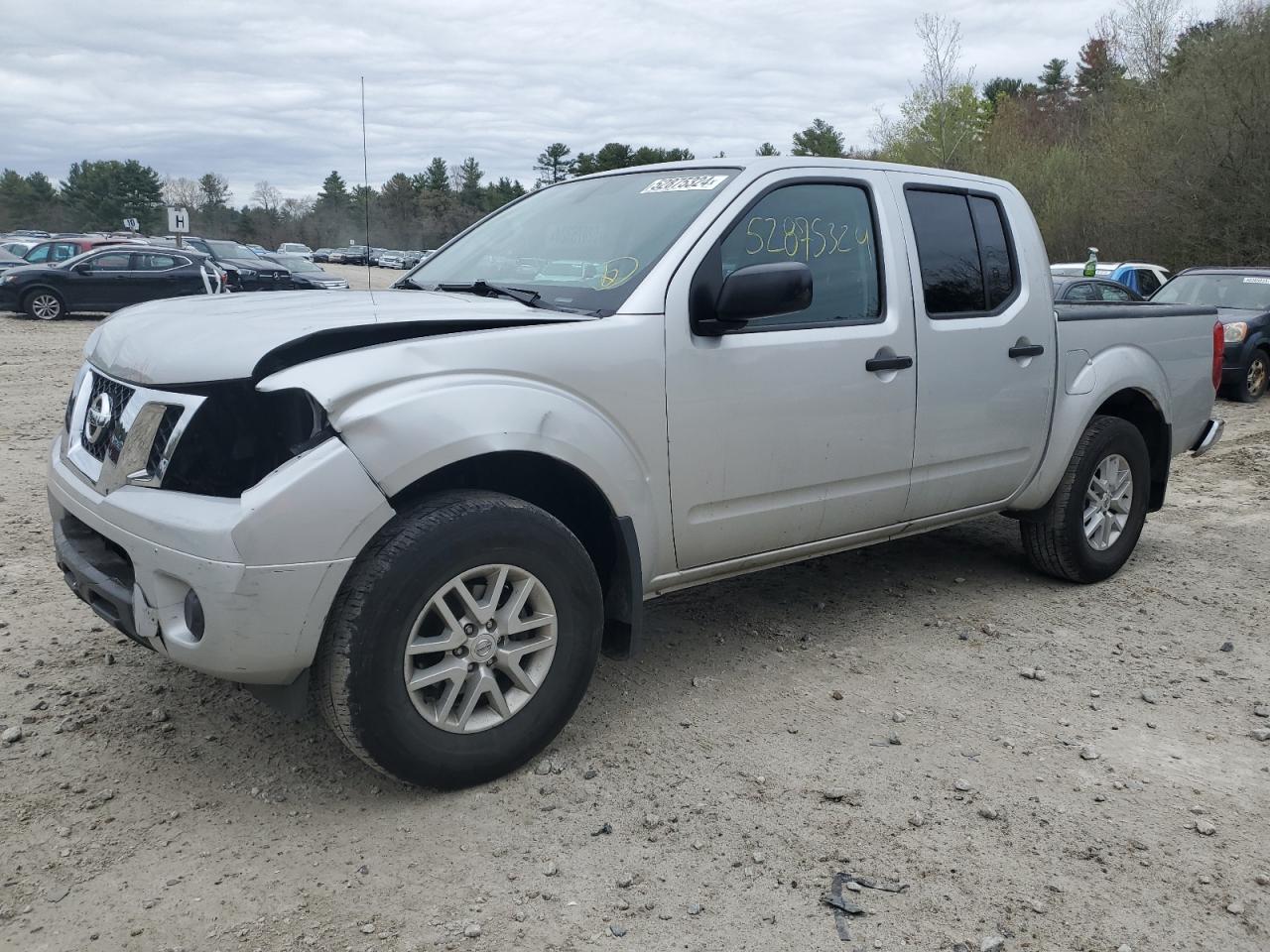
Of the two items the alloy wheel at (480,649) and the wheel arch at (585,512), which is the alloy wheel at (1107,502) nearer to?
the wheel arch at (585,512)

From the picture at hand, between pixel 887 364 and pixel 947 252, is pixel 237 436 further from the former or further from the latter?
pixel 947 252

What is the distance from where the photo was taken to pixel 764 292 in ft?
10.9

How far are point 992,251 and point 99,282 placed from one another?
20.5m

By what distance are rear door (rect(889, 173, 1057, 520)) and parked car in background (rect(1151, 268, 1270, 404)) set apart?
8.42 m

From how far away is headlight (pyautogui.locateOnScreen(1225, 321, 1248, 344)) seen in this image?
41.5ft

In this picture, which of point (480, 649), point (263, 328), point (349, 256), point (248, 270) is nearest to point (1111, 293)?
point (480, 649)

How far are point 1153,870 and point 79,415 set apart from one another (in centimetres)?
338

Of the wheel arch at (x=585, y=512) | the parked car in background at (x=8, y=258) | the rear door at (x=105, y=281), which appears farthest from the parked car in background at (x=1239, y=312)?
the parked car in background at (x=8, y=258)

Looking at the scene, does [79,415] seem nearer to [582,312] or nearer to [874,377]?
[582,312]

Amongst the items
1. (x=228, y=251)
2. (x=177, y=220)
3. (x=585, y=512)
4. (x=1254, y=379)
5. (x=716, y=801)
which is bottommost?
(x=716, y=801)

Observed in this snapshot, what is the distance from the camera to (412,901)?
2.63 meters

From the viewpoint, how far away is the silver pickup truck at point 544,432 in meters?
2.79

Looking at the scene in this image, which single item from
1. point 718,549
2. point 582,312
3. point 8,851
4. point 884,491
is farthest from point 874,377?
point 8,851

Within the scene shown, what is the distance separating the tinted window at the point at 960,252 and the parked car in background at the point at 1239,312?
851 centimetres
